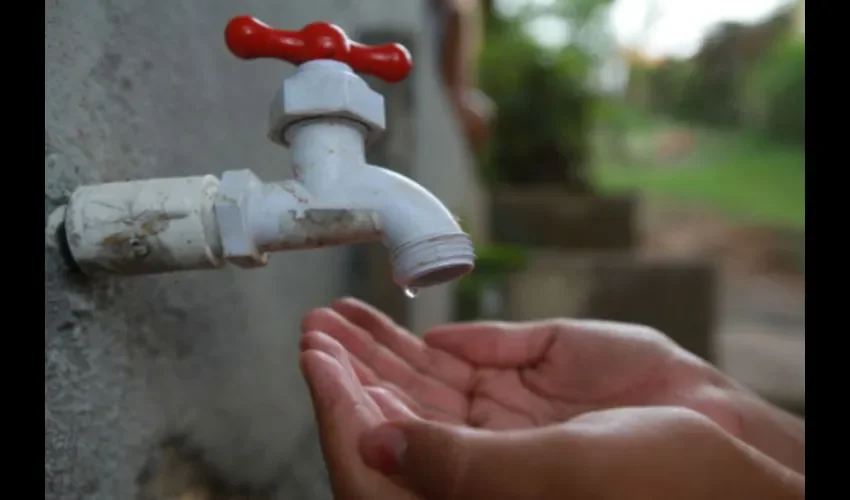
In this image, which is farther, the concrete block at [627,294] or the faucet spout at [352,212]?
the concrete block at [627,294]

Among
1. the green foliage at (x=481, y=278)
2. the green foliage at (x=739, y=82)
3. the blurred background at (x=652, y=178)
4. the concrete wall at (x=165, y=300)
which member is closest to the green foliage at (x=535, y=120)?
the blurred background at (x=652, y=178)

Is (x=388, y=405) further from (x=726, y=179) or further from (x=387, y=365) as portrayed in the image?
(x=726, y=179)

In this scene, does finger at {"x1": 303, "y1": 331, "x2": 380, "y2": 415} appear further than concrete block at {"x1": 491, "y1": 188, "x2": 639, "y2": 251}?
No

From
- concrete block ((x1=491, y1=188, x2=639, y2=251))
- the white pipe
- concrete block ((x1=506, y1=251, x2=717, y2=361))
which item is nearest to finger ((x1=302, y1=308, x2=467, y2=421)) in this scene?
the white pipe

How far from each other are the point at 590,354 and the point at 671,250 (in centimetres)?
267

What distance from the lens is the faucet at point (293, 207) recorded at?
12.7 inches

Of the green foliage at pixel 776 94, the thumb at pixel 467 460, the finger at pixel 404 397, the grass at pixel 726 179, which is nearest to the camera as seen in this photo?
the thumb at pixel 467 460

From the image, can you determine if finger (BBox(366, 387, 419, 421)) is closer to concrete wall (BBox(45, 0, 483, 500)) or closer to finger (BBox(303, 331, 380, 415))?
finger (BBox(303, 331, 380, 415))

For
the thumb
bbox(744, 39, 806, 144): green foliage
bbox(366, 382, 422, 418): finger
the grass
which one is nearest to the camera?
the thumb

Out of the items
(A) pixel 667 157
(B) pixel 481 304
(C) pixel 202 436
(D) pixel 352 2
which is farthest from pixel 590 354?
(A) pixel 667 157

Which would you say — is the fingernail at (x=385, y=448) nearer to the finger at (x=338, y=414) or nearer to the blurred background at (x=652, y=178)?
the finger at (x=338, y=414)

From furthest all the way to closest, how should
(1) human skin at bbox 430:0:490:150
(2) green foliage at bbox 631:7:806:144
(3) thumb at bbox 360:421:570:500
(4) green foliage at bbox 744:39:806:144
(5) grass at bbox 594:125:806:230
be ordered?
1. (5) grass at bbox 594:125:806:230
2. (2) green foliage at bbox 631:7:806:144
3. (4) green foliage at bbox 744:39:806:144
4. (1) human skin at bbox 430:0:490:150
5. (3) thumb at bbox 360:421:570:500

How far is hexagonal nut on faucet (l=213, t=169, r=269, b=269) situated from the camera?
0.33 m

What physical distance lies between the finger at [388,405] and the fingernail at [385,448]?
0.13ft
